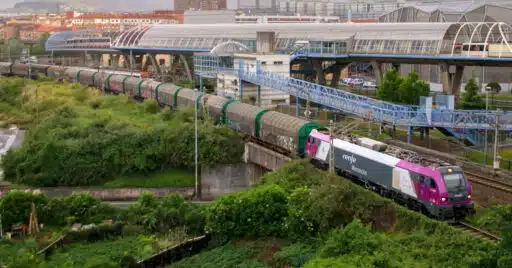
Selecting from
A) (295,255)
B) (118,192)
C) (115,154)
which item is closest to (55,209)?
(118,192)

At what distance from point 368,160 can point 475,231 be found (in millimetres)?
5246

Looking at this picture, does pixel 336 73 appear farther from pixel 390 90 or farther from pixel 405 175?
pixel 405 175

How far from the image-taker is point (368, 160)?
24125 millimetres

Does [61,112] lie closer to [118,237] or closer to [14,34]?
[118,237]

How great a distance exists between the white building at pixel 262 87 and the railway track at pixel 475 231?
25937 mm

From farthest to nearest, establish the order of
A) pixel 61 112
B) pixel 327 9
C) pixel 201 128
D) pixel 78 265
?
pixel 327 9 < pixel 61 112 < pixel 201 128 < pixel 78 265

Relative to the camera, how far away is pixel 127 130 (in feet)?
122

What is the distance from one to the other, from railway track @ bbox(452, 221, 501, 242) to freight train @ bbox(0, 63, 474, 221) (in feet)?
0.83

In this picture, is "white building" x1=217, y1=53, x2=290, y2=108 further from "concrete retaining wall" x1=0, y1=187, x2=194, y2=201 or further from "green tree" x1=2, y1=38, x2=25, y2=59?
"green tree" x1=2, y1=38, x2=25, y2=59

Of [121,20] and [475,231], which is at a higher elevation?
[121,20]

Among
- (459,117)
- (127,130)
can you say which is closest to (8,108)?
(127,130)

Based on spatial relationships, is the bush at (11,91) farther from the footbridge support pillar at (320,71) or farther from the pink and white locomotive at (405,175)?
the pink and white locomotive at (405,175)

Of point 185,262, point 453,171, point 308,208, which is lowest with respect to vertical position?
point 185,262

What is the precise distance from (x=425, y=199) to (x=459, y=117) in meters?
11.8
